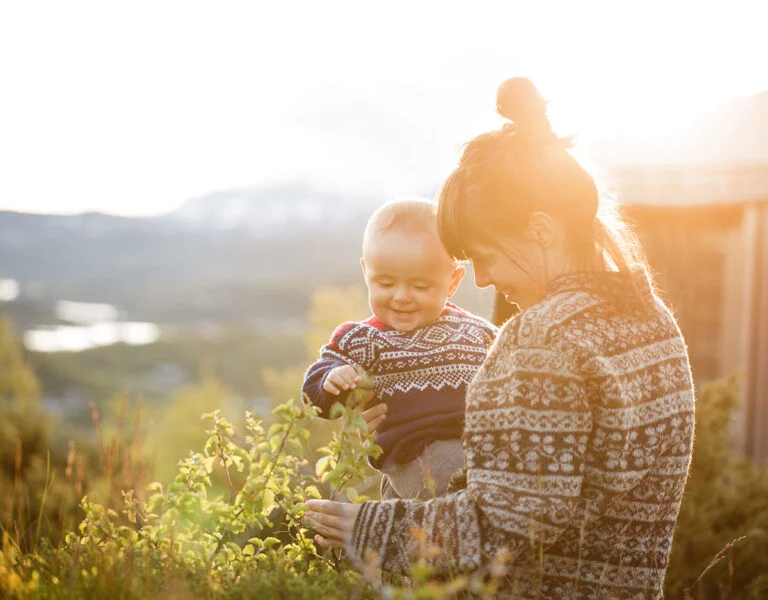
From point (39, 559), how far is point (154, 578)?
0.42 m

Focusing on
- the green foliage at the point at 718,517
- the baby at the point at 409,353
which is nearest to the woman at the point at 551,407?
the baby at the point at 409,353

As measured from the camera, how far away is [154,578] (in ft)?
7.38

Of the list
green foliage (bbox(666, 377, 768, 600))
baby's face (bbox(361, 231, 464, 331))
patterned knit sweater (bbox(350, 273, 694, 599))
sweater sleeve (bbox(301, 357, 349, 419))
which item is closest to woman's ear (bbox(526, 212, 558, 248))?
patterned knit sweater (bbox(350, 273, 694, 599))

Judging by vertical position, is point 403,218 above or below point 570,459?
above

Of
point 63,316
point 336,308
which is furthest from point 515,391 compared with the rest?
point 63,316

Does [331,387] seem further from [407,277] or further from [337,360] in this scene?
[407,277]

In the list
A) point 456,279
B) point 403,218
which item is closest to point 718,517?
point 456,279

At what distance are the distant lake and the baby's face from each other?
15192 centimetres

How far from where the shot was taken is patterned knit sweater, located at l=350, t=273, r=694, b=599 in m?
1.85

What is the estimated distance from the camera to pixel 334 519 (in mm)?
2137

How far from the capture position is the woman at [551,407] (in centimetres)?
185

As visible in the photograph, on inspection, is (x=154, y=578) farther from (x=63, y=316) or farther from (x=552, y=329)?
(x=63, y=316)

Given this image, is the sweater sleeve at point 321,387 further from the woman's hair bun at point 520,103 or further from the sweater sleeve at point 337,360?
the woman's hair bun at point 520,103

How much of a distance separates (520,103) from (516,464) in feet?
3.14
